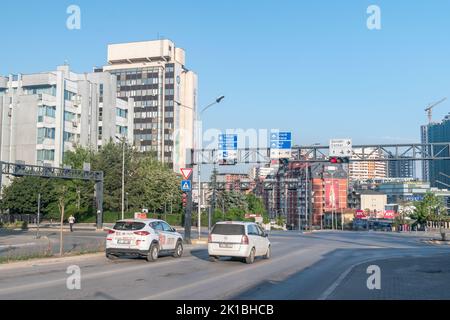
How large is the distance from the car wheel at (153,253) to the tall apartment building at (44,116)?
63112 millimetres

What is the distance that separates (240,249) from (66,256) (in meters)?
7.11

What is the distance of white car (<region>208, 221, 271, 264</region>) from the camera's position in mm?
20344

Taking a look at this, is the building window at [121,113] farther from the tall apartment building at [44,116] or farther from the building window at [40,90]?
the building window at [40,90]

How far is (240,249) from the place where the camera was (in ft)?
66.6

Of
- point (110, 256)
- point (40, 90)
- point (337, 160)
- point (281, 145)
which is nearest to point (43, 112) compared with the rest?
point (40, 90)

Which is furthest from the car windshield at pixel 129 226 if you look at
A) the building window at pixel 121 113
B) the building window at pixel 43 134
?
the building window at pixel 121 113

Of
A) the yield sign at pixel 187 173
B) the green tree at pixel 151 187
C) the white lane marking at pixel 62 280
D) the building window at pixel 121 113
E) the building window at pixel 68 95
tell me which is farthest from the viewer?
the building window at pixel 121 113

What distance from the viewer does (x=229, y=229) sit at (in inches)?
817

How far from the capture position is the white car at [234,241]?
20344 millimetres

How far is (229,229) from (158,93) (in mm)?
108823

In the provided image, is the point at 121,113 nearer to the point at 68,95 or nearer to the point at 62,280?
the point at 68,95

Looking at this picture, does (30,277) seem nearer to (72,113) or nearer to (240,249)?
A: (240,249)
